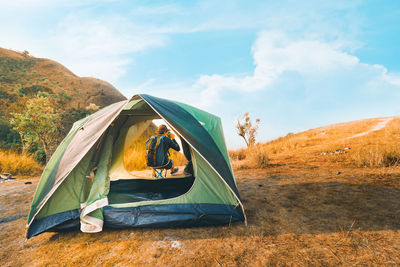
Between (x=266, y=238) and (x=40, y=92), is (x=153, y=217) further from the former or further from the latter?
(x=40, y=92)

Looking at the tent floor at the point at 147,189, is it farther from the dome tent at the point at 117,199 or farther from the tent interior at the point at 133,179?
the dome tent at the point at 117,199

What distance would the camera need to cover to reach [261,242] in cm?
220

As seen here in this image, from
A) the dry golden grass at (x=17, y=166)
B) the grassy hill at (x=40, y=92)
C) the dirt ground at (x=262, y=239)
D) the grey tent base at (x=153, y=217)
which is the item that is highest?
the grassy hill at (x=40, y=92)

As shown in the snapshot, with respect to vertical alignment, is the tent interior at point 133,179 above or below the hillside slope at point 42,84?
below

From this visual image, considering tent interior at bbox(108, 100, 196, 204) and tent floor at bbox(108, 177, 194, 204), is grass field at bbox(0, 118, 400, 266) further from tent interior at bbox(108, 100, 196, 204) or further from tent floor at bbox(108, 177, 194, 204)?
tent interior at bbox(108, 100, 196, 204)

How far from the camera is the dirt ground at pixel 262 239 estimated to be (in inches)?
76.9

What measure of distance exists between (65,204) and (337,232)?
3727 mm

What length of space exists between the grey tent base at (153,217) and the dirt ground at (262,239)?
3.5 inches

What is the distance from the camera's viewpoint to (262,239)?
2260mm

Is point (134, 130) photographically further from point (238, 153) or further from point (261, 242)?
point (238, 153)

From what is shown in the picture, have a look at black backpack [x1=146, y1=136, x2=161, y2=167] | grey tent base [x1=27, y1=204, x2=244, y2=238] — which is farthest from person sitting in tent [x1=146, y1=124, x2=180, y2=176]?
grey tent base [x1=27, y1=204, x2=244, y2=238]

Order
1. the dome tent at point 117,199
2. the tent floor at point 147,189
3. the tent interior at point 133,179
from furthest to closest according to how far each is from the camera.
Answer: the tent interior at point 133,179 < the tent floor at point 147,189 < the dome tent at point 117,199

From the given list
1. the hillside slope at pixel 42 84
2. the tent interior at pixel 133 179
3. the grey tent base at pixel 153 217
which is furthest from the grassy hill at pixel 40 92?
the grey tent base at pixel 153 217

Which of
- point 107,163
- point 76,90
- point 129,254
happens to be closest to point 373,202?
point 129,254
